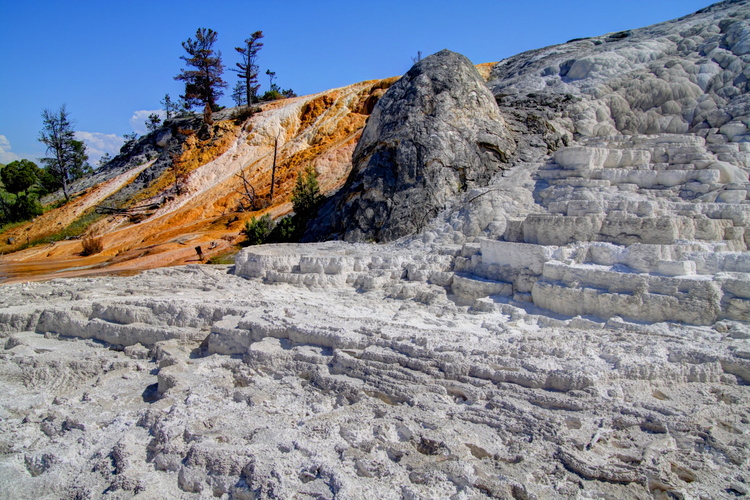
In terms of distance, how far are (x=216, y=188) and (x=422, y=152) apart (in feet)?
41.9

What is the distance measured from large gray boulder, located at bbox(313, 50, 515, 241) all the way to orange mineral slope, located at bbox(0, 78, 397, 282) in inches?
192

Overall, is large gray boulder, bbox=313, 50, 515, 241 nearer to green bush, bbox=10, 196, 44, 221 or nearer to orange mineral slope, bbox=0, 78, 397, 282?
orange mineral slope, bbox=0, 78, 397, 282

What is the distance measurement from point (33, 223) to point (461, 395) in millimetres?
23756

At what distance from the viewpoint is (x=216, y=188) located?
19.6m

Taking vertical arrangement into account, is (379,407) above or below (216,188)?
below

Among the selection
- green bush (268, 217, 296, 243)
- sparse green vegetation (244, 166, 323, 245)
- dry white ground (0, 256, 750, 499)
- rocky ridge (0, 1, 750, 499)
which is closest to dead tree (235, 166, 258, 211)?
sparse green vegetation (244, 166, 323, 245)

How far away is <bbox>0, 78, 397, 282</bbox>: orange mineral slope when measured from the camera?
14.5 m

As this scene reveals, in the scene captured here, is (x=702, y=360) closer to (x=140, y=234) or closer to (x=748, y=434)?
(x=748, y=434)

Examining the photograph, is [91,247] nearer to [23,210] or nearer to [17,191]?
[23,210]

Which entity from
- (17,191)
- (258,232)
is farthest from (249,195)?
(17,191)

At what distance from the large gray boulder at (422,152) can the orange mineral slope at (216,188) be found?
488 cm

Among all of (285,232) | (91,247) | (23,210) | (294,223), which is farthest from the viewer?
(23,210)

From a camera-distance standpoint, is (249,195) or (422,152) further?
(249,195)

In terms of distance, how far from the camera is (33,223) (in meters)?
21.1
